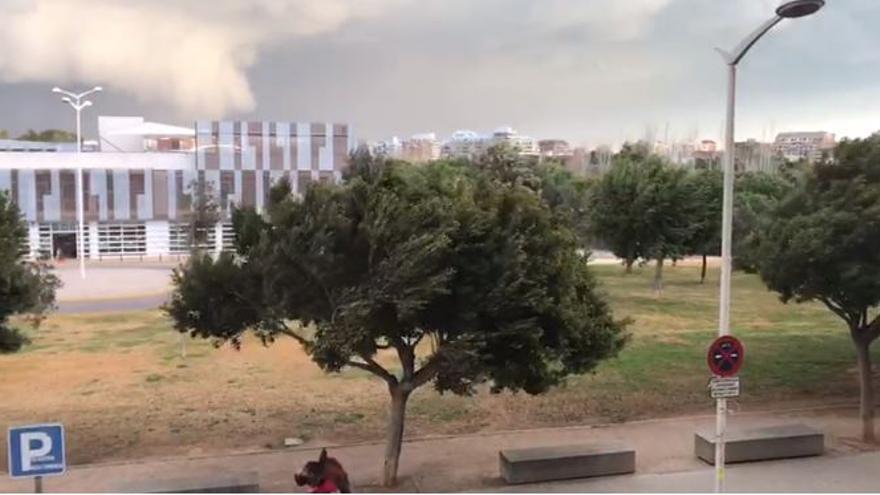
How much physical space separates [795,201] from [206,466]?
9.90m

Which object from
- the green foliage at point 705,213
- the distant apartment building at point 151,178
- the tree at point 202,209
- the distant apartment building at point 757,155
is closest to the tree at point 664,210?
the green foliage at point 705,213

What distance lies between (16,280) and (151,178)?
5957 centimetres

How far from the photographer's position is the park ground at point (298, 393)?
523 inches

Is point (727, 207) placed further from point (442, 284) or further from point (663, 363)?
point (663, 363)

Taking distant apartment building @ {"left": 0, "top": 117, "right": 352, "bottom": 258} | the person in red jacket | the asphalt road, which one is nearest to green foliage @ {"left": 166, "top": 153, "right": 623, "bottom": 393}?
the person in red jacket

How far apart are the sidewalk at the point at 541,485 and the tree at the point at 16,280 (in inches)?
89.3

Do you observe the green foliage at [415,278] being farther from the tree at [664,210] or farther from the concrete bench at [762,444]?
the tree at [664,210]

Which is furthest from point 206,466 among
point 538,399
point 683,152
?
point 683,152

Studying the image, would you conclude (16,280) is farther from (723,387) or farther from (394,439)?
(723,387)

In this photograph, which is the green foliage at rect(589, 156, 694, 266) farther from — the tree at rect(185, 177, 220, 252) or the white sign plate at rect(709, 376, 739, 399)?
the white sign plate at rect(709, 376, 739, 399)

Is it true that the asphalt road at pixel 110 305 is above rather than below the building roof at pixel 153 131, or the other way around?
below

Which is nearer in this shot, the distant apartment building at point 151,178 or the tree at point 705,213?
the tree at point 705,213

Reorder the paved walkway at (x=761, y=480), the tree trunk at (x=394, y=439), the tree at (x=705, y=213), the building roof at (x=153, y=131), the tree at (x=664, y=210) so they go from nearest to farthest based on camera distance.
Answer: the paved walkway at (x=761, y=480)
the tree trunk at (x=394, y=439)
the tree at (x=664, y=210)
the tree at (x=705, y=213)
the building roof at (x=153, y=131)

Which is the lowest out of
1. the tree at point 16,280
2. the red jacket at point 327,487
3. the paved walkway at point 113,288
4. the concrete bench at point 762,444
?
the paved walkway at point 113,288
